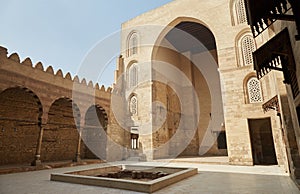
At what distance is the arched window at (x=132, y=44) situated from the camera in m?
16.8

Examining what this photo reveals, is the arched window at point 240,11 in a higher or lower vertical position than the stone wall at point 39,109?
higher

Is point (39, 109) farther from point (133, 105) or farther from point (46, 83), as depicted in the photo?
point (133, 105)

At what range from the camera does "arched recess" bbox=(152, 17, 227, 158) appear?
1555 centimetres

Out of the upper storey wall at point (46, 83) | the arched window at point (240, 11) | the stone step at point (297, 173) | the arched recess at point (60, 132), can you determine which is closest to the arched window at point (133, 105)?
the upper storey wall at point (46, 83)

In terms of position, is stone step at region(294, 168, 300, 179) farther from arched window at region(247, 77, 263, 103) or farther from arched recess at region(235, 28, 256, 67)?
arched recess at region(235, 28, 256, 67)

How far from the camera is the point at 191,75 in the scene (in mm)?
18656

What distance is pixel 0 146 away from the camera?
1015 centimetres

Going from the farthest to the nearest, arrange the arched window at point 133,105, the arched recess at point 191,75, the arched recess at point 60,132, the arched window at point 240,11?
the arched recess at point 191,75 → the arched window at point 133,105 → the arched recess at point 60,132 → the arched window at point 240,11

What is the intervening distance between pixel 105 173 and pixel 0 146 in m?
6.28

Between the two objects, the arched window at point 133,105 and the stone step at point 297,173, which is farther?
the arched window at point 133,105

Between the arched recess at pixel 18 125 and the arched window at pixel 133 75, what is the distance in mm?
7108

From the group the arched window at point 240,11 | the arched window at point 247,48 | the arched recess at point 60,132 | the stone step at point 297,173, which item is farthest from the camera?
the arched recess at point 60,132

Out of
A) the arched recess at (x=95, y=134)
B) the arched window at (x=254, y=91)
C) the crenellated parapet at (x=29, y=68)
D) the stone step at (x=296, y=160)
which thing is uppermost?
the crenellated parapet at (x=29, y=68)

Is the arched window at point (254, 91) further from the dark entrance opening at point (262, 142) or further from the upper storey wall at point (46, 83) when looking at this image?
A: the upper storey wall at point (46, 83)
